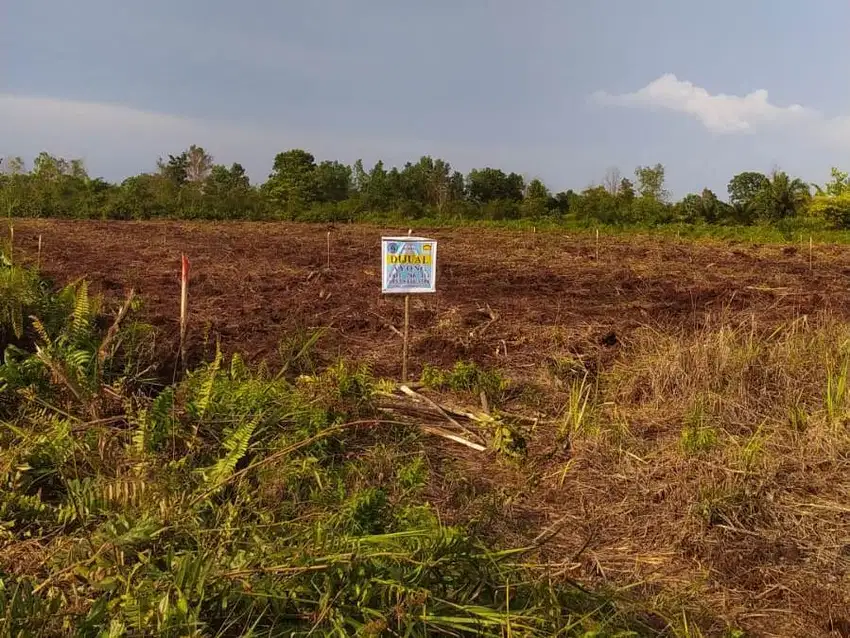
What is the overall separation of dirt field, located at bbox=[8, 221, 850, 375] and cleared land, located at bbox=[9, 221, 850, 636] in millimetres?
55

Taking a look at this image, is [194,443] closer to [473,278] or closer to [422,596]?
[422,596]

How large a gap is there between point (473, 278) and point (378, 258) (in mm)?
3600

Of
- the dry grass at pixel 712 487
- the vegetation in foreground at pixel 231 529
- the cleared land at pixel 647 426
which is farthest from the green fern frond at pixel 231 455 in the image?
the dry grass at pixel 712 487

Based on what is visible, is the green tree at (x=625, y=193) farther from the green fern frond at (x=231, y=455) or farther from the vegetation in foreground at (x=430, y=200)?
the green fern frond at (x=231, y=455)

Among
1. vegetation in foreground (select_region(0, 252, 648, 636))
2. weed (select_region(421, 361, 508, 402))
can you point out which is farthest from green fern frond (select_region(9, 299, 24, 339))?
weed (select_region(421, 361, 508, 402))

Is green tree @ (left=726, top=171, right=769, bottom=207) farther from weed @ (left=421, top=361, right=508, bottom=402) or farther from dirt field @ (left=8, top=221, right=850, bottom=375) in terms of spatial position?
weed @ (left=421, top=361, right=508, bottom=402)

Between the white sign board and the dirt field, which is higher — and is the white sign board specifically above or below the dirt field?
above

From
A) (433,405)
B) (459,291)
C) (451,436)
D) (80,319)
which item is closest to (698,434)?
(451,436)

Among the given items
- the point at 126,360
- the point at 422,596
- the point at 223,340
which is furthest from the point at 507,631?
the point at 223,340

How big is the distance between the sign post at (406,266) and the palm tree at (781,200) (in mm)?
31400

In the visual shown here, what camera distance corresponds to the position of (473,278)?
39.6 ft

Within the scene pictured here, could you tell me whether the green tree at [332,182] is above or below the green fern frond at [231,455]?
above

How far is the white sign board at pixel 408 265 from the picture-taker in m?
5.23

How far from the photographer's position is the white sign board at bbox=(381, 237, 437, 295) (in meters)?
5.23
